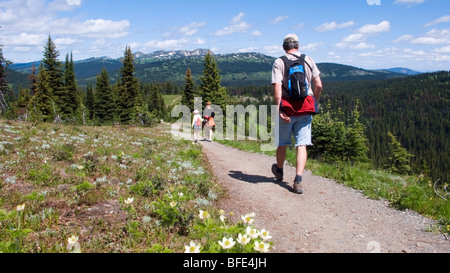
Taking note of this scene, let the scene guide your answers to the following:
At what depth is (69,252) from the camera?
3.17 metres

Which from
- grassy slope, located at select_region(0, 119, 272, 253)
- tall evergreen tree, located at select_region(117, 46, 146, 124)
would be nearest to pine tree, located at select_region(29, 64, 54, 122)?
tall evergreen tree, located at select_region(117, 46, 146, 124)

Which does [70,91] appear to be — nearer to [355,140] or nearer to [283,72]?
[355,140]

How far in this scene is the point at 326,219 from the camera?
5.49 metres

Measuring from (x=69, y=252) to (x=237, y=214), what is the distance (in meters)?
3.26

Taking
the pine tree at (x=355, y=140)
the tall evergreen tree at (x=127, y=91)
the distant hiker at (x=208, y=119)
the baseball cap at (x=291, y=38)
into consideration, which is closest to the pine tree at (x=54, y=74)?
the tall evergreen tree at (x=127, y=91)

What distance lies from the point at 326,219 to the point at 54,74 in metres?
62.4

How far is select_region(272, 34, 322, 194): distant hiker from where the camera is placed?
20.7 feet

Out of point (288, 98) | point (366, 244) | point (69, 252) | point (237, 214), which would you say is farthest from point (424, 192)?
point (69, 252)

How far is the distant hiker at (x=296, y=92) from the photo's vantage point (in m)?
6.30

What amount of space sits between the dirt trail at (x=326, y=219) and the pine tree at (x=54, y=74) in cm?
5662

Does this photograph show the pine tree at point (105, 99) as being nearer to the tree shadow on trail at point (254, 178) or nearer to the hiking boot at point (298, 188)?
the tree shadow on trail at point (254, 178)

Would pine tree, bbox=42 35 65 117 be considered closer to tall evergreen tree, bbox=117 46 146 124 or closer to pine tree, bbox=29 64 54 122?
pine tree, bbox=29 64 54 122

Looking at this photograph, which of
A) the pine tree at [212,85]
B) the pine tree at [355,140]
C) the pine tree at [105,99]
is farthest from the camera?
the pine tree at [105,99]
